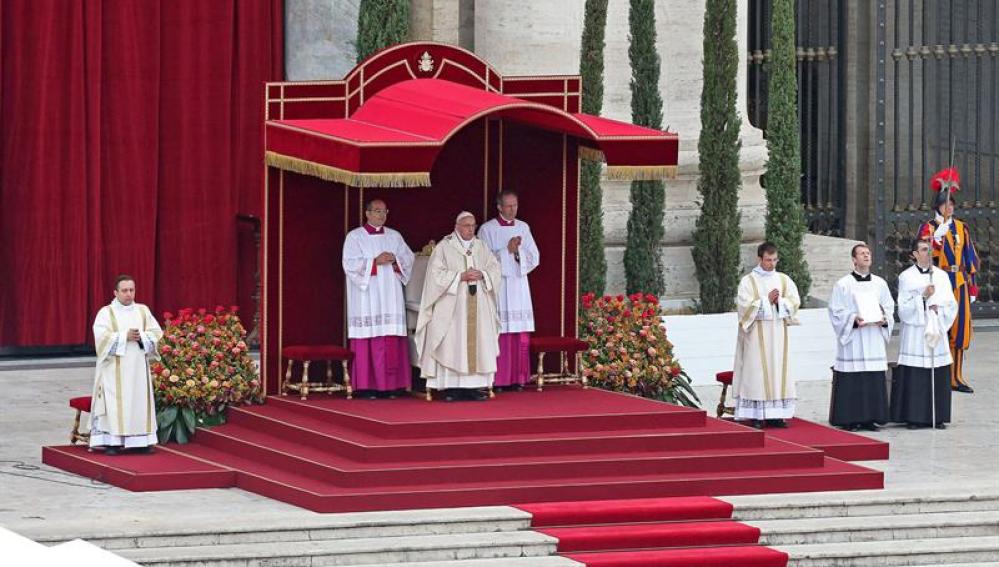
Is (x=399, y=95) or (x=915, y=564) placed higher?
(x=399, y=95)

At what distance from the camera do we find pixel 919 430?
1638 cm

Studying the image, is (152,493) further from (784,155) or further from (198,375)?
(784,155)

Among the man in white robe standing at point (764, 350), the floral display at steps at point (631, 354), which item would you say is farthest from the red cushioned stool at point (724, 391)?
the floral display at steps at point (631, 354)

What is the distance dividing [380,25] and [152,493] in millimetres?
6557

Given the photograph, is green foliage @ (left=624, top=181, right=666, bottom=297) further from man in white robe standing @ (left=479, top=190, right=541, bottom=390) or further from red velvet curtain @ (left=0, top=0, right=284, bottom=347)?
man in white robe standing @ (left=479, top=190, right=541, bottom=390)

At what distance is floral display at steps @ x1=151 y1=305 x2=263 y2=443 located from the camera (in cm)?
1491

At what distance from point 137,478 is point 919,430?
20.6 feet

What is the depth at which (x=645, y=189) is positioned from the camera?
64.8 ft

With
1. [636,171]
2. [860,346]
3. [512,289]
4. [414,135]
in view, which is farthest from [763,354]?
[414,135]

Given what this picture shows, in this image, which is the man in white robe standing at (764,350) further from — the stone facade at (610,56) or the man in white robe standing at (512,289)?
the stone facade at (610,56)

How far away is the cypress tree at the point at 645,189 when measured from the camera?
19.6m

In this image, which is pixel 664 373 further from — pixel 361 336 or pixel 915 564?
pixel 915 564

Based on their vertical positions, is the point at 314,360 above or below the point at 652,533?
above

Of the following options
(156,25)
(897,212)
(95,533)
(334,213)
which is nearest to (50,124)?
(156,25)
